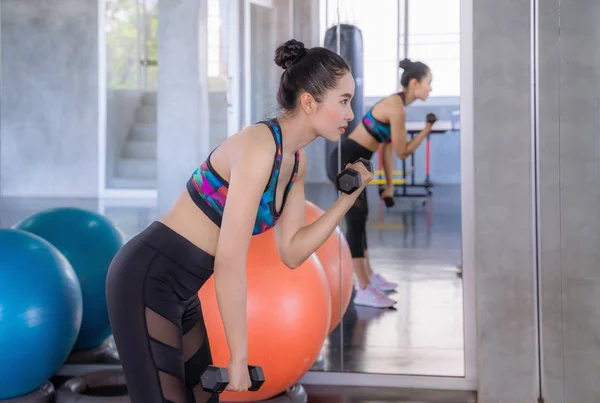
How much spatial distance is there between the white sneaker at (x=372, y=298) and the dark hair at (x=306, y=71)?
1.99 meters

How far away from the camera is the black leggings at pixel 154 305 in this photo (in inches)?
64.0

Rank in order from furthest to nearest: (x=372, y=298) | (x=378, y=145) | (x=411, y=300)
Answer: (x=411, y=300) → (x=372, y=298) → (x=378, y=145)

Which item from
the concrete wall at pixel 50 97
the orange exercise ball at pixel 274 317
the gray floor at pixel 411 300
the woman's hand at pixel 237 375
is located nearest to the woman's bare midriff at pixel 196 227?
the woman's hand at pixel 237 375

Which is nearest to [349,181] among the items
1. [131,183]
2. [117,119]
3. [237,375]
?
[237,375]

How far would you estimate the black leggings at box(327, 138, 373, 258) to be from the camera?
342cm

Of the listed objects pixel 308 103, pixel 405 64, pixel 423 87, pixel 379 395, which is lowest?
pixel 379 395

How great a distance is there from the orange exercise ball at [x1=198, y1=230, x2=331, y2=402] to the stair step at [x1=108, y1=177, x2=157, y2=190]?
7813 millimetres

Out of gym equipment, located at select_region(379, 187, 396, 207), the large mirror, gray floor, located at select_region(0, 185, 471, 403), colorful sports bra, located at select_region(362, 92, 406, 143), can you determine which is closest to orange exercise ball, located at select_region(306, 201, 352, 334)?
the large mirror

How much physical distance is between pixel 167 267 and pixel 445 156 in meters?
1.77

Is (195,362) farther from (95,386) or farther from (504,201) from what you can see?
(504,201)

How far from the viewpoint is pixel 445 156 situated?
3119 millimetres

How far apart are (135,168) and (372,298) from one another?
7.44 metres

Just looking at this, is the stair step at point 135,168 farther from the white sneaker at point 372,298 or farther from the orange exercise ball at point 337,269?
the orange exercise ball at point 337,269

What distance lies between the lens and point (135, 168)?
10.5m
